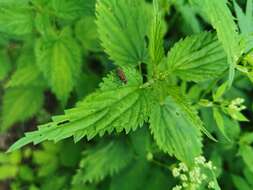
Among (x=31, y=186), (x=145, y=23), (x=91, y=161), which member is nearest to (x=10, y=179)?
(x=31, y=186)

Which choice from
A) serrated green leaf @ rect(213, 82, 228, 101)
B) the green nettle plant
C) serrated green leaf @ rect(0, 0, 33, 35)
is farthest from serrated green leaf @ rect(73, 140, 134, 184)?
serrated green leaf @ rect(0, 0, 33, 35)

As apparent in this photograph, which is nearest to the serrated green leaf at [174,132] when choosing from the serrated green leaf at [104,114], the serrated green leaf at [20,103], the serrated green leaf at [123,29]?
the serrated green leaf at [104,114]

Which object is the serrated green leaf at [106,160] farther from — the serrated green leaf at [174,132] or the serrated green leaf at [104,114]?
the serrated green leaf at [104,114]

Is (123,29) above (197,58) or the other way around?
above

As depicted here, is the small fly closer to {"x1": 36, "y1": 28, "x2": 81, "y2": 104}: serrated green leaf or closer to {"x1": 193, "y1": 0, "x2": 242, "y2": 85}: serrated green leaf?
{"x1": 193, "y1": 0, "x2": 242, "y2": 85}: serrated green leaf

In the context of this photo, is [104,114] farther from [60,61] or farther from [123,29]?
[60,61]

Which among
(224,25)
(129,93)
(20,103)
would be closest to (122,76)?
(129,93)
